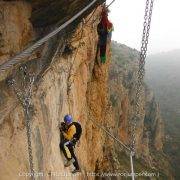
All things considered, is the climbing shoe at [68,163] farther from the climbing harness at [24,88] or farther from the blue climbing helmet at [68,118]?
the climbing harness at [24,88]

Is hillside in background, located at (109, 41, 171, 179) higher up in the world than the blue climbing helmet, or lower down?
higher up

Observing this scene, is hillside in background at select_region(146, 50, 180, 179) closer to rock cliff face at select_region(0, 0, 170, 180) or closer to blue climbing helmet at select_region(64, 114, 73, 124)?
rock cliff face at select_region(0, 0, 170, 180)

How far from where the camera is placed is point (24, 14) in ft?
28.5

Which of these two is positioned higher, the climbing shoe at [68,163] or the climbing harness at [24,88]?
the climbing harness at [24,88]

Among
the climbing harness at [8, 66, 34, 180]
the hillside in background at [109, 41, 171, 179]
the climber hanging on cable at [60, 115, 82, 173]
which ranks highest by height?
the hillside in background at [109, 41, 171, 179]

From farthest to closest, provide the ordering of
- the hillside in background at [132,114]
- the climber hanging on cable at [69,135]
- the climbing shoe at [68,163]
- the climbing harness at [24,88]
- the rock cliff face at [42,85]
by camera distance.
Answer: the hillside in background at [132,114] < the climbing shoe at [68,163] < the climber hanging on cable at [69,135] < the climbing harness at [24,88] < the rock cliff face at [42,85]

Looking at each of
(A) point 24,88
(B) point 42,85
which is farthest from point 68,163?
(A) point 24,88

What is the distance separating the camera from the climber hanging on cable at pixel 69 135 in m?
11.4

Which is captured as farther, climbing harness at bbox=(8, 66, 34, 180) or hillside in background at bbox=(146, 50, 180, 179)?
hillside in background at bbox=(146, 50, 180, 179)

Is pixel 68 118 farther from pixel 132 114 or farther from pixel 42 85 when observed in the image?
pixel 132 114

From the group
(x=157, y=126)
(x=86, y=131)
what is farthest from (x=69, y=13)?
(x=157, y=126)

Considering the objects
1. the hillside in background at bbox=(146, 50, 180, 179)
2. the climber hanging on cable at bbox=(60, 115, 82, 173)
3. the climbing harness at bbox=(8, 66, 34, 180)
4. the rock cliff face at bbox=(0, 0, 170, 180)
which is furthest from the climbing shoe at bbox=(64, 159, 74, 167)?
the hillside in background at bbox=(146, 50, 180, 179)

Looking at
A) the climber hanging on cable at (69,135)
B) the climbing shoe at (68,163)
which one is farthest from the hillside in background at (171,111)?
the climber hanging on cable at (69,135)

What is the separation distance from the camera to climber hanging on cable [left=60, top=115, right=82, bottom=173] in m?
11.4
